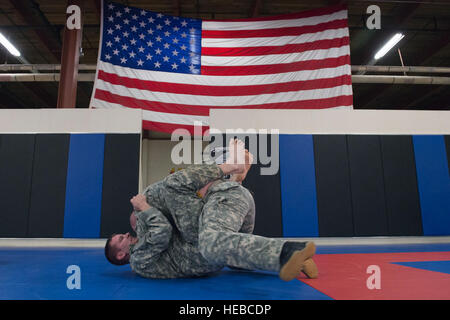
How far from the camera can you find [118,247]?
2070 millimetres

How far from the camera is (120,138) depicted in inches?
201

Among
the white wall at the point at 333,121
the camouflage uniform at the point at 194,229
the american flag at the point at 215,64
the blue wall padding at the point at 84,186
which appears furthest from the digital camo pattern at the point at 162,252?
the american flag at the point at 215,64

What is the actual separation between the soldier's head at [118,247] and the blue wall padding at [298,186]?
3.29 meters

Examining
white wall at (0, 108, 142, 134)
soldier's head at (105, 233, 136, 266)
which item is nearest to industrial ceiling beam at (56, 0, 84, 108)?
white wall at (0, 108, 142, 134)

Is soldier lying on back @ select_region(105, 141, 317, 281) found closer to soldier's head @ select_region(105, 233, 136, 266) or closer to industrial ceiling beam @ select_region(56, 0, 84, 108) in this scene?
soldier's head @ select_region(105, 233, 136, 266)

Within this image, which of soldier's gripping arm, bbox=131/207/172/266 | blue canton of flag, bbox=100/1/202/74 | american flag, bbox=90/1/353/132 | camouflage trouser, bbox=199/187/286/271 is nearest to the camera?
camouflage trouser, bbox=199/187/286/271

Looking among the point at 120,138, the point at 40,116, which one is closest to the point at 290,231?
the point at 120,138

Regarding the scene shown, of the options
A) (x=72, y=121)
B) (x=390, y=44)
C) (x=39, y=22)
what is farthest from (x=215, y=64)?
(x=39, y=22)

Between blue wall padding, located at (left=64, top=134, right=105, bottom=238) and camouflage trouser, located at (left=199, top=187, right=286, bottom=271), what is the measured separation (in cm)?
360

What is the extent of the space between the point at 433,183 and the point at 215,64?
14.5ft

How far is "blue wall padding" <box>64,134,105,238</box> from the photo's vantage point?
4.78m

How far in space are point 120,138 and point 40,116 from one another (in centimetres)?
141

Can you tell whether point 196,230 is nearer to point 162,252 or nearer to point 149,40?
point 162,252
